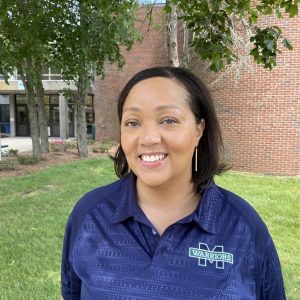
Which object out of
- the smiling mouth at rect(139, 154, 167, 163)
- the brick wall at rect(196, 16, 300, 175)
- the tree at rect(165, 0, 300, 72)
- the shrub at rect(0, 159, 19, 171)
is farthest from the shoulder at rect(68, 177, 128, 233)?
the shrub at rect(0, 159, 19, 171)

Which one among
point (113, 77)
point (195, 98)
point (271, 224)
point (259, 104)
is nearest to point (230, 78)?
point (259, 104)

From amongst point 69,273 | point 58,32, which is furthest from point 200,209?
point 58,32

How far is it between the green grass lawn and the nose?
295cm

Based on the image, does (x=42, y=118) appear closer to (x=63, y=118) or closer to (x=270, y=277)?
(x=63, y=118)

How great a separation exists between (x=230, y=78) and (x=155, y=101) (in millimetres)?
11950

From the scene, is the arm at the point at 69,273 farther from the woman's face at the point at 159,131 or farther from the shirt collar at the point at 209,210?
the shirt collar at the point at 209,210

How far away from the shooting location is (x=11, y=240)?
555 centimetres

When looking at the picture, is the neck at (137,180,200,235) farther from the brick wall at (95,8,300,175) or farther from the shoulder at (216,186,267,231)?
the brick wall at (95,8,300,175)

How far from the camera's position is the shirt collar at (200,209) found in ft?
5.15

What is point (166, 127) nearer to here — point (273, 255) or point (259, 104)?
point (273, 255)

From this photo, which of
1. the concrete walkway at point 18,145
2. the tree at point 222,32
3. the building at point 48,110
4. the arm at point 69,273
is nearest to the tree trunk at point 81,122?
the concrete walkway at point 18,145

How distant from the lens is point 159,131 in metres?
1.58

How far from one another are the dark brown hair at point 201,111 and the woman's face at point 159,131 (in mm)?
39

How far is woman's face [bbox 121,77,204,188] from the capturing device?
1.58 metres
